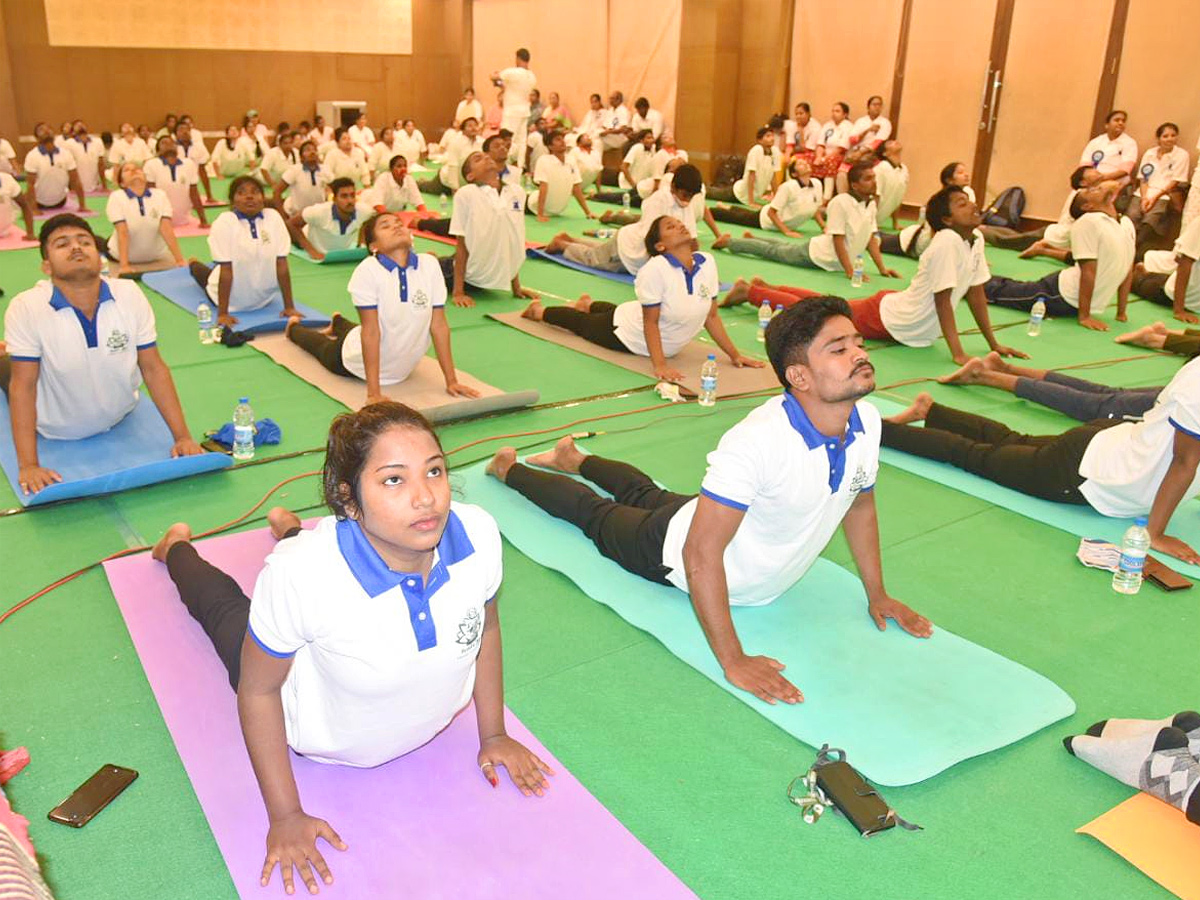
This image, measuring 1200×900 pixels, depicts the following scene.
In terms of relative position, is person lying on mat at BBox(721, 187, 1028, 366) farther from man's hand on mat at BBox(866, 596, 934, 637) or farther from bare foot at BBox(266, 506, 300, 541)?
bare foot at BBox(266, 506, 300, 541)

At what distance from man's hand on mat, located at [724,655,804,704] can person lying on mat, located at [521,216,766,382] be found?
2.82 meters

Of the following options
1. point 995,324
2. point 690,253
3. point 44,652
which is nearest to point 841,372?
point 44,652

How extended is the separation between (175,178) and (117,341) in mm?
6304

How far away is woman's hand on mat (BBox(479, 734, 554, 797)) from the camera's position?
216cm

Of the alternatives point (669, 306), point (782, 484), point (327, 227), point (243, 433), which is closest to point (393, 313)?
point (243, 433)

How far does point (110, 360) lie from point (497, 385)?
1.92 m

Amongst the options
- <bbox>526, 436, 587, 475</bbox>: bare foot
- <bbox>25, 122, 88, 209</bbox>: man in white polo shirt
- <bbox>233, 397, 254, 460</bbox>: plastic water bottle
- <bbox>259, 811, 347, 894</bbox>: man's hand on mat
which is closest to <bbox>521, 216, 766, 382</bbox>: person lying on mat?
<bbox>526, 436, 587, 475</bbox>: bare foot

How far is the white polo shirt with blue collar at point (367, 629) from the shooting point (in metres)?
1.77

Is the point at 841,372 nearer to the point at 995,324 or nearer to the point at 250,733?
the point at 250,733

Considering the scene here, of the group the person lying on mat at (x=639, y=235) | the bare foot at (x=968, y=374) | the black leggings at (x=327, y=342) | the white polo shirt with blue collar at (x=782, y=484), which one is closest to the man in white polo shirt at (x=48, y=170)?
the person lying on mat at (x=639, y=235)

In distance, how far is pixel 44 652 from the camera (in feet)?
8.89

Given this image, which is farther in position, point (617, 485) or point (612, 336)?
point (612, 336)

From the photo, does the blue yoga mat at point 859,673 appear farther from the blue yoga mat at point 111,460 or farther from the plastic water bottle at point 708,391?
the plastic water bottle at point 708,391

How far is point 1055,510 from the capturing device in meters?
3.82
